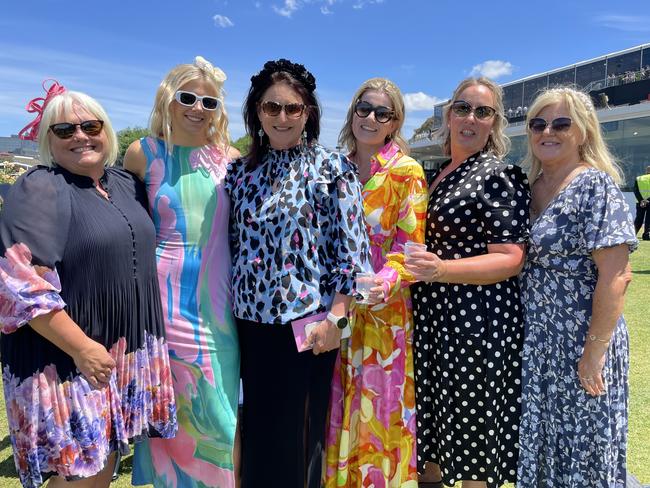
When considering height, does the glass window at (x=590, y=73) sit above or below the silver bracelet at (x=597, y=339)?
above

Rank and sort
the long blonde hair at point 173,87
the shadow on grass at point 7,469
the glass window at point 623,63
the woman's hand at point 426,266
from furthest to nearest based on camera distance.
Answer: the glass window at point 623,63, the shadow on grass at point 7,469, the long blonde hair at point 173,87, the woman's hand at point 426,266

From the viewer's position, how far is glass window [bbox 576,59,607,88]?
29.0 meters

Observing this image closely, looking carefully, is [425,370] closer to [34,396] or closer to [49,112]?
[34,396]

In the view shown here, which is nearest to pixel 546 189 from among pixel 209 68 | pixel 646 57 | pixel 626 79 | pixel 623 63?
pixel 209 68

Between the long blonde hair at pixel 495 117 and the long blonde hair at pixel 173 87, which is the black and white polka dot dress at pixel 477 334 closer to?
the long blonde hair at pixel 495 117

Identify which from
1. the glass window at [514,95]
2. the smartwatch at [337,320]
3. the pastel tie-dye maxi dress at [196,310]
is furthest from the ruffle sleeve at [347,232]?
the glass window at [514,95]

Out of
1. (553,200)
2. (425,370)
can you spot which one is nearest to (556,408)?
(425,370)

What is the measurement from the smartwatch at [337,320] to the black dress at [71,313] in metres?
0.81

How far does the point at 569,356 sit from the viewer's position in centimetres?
234

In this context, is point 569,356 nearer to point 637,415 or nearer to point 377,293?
point 377,293

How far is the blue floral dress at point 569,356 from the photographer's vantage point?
2.28 meters

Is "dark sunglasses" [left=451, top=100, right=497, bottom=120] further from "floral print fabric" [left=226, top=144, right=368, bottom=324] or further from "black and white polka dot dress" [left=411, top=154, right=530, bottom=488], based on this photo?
"floral print fabric" [left=226, top=144, right=368, bottom=324]

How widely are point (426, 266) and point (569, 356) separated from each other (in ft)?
2.69

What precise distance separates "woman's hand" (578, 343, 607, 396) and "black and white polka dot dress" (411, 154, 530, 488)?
316 millimetres
